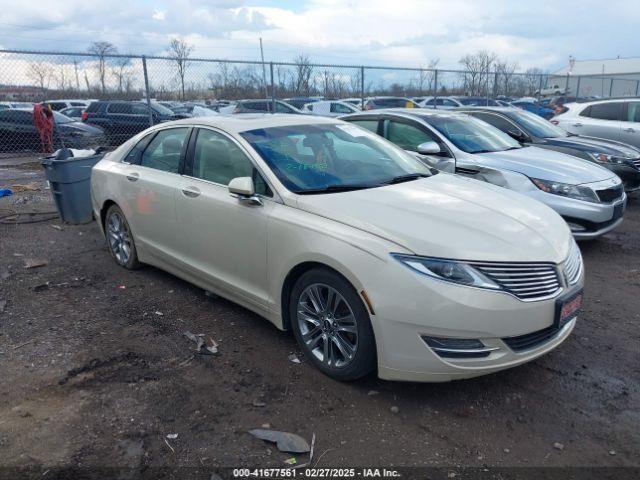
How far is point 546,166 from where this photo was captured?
6348mm

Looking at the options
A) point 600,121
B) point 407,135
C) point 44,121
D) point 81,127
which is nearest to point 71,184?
point 407,135

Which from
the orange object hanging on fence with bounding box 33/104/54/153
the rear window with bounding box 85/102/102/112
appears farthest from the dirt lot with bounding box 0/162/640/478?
the rear window with bounding box 85/102/102/112

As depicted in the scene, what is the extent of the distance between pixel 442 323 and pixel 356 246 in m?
0.64

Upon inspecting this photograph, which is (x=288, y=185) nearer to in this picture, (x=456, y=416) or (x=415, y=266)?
(x=415, y=266)

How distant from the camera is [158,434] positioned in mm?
2889

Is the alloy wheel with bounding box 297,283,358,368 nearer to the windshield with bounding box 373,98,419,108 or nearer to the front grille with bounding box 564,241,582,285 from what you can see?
the front grille with bounding box 564,241,582,285

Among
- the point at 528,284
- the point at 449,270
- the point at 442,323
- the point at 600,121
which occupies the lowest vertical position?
the point at 442,323

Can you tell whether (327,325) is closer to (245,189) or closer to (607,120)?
(245,189)

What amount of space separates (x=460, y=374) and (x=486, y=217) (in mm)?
1030

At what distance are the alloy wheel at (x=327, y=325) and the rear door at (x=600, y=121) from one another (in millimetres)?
10017

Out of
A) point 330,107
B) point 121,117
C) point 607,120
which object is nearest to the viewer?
point 607,120

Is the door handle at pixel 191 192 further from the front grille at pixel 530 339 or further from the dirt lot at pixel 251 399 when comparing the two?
the front grille at pixel 530 339

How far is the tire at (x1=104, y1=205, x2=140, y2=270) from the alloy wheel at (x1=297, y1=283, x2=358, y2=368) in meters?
2.52

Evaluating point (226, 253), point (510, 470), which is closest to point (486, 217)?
point (510, 470)
